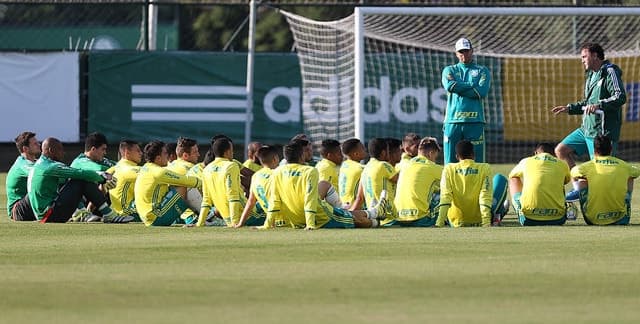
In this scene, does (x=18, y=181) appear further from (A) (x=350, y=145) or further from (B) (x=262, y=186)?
(A) (x=350, y=145)

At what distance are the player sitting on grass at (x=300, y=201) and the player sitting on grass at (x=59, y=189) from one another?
2471mm

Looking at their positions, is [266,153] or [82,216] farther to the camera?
[82,216]

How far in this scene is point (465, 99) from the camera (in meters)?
16.9

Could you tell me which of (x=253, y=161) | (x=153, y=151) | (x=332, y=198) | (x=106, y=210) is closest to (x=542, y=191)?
(x=332, y=198)

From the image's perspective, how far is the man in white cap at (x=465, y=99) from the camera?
16703 mm

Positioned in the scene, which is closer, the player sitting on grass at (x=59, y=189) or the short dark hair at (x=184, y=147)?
the player sitting on grass at (x=59, y=189)

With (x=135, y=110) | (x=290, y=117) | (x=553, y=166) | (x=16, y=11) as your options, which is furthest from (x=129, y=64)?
(x=553, y=166)

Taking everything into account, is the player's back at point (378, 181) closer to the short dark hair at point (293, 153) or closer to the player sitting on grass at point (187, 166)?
the short dark hair at point (293, 153)

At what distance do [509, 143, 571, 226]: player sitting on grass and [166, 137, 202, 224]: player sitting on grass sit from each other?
12.1 ft

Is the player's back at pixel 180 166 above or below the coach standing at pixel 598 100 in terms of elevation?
below

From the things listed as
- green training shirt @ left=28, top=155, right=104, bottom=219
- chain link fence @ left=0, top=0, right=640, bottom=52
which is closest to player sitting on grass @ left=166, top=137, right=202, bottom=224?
green training shirt @ left=28, top=155, right=104, bottom=219

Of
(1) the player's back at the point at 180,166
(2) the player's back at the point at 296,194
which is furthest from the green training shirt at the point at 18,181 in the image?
(2) the player's back at the point at 296,194

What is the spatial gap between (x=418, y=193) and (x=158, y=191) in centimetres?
288

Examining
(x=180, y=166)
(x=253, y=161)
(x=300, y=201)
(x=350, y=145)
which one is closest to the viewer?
(x=300, y=201)
